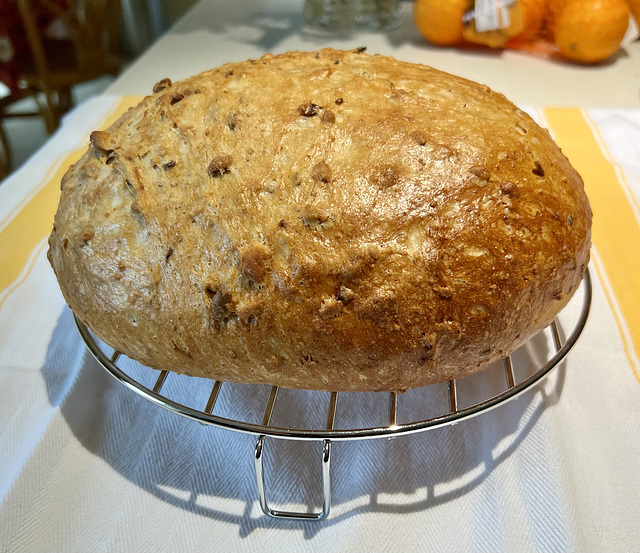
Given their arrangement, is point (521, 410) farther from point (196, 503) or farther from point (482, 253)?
point (196, 503)

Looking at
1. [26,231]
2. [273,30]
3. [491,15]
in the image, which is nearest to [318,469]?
[26,231]

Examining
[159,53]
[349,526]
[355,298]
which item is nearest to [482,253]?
[355,298]

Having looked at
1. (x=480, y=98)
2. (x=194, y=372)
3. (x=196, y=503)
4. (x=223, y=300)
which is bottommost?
(x=196, y=503)

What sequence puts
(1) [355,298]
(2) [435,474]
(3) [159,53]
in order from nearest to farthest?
(1) [355,298]
(2) [435,474]
(3) [159,53]

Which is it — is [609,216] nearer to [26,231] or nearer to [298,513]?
[298,513]

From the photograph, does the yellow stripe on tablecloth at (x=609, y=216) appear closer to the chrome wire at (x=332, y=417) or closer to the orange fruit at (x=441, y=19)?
the chrome wire at (x=332, y=417)
